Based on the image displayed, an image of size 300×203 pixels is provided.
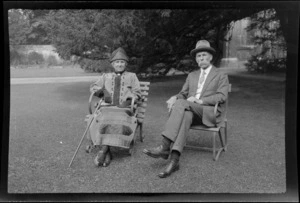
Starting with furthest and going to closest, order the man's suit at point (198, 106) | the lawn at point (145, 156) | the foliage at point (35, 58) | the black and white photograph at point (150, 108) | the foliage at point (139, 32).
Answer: the foliage at point (139, 32) → the man's suit at point (198, 106) → the foliage at point (35, 58) → the lawn at point (145, 156) → the black and white photograph at point (150, 108)

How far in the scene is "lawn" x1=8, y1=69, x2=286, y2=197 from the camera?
3.92 m

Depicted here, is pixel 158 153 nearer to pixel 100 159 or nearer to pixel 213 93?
pixel 100 159

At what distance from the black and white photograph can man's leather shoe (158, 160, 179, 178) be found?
22 millimetres

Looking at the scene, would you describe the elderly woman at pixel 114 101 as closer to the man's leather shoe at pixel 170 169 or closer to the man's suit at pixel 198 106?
the man's suit at pixel 198 106

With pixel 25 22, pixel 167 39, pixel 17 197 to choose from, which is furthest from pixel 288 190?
pixel 167 39

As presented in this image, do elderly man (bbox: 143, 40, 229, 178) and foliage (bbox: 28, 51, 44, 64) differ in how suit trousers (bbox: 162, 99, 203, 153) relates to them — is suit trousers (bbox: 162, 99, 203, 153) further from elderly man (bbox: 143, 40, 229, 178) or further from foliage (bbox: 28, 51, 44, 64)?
foliage (bbox: 28, 51, 44, 64)

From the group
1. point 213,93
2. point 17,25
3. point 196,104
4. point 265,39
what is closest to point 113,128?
point 196,104

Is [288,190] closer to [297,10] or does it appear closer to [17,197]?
[297,10]

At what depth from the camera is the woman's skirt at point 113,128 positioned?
4.84m

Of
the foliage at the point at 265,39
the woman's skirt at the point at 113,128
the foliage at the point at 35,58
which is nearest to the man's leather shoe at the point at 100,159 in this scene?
the woman's skirt at the point at 113,128

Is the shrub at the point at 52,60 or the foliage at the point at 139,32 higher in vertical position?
the foliage at the point at 139,32

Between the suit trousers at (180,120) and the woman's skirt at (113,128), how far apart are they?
645 millimetres

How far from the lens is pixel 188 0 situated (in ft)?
9.89

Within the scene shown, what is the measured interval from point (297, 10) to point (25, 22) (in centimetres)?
250
